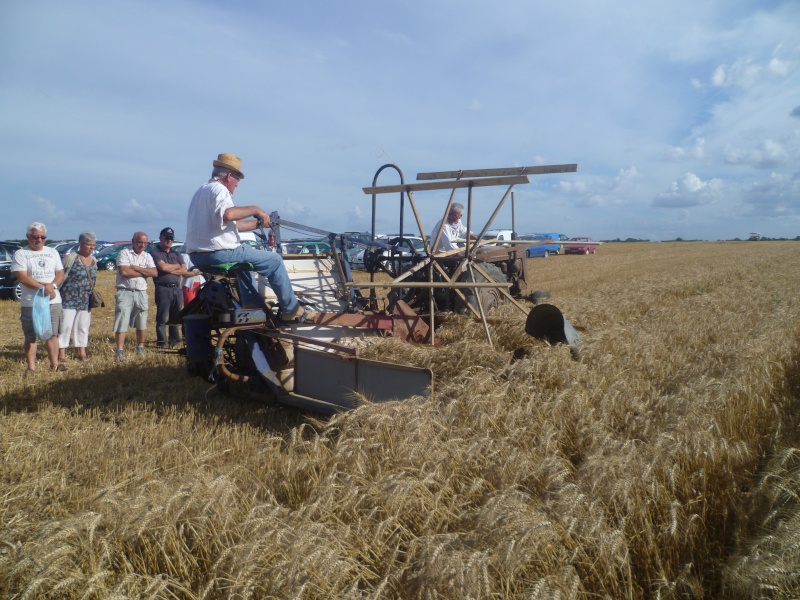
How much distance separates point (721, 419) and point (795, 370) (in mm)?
2106

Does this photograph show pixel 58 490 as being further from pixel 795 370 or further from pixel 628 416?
pixel 795 370

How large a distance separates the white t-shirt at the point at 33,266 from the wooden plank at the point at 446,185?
3660 millimetres

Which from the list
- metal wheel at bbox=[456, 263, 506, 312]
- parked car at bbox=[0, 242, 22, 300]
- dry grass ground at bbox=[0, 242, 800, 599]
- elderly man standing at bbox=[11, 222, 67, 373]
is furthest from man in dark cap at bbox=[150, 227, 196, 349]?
parked car at bbox=[0, 242, 22, 300]

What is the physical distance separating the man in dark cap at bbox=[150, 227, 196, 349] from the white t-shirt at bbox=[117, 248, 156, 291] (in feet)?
0.34

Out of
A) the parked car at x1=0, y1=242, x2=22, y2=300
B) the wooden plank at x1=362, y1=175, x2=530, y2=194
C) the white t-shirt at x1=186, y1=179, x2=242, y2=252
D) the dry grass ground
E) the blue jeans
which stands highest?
the wooden plank at x1=362, y1=175, x2=530, y2=194

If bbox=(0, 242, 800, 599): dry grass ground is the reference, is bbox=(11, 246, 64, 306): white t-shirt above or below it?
above

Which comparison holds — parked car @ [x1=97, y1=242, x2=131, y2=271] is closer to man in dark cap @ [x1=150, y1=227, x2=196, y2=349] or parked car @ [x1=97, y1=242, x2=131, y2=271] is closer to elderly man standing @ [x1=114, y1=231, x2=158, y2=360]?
man in dark cap @ [x1=150, y1=227, x2=196, y2=349]

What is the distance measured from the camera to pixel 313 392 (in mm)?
4230

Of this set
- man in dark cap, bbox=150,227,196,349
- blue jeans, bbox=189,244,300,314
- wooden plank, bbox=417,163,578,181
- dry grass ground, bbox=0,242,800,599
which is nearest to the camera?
dry grass ground, bbox=0,242,800,599

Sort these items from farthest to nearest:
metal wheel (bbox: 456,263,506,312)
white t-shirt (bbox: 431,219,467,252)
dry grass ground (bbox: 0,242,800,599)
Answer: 1. white t-shirt (bbox: 431,219,467,252)
2. metal wheel (bbox: 456,263,506,312)
3. dry grass ground (bbox: 0,242,800,599)

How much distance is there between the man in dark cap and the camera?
303 inches

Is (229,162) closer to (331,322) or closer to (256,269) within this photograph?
(256,269)

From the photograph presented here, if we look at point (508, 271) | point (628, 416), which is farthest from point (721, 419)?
point (508, 271)

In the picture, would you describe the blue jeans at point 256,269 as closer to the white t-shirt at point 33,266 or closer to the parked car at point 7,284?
Answer: the white t-shirt at point 33,266
